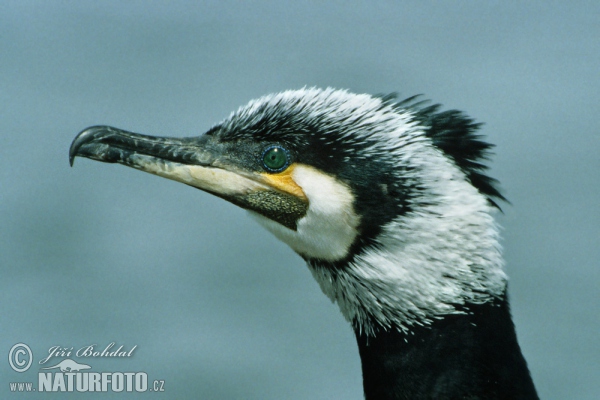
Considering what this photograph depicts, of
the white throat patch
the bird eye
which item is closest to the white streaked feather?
the white throat patch

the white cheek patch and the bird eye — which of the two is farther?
the bird eye

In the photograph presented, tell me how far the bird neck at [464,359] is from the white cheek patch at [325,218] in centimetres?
51

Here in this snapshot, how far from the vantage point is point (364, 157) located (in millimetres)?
4613

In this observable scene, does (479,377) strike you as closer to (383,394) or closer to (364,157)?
(383,394)

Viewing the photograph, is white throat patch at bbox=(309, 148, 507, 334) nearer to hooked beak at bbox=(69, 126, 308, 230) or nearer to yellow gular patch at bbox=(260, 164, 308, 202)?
yellow gular patch at bbox=(260, 164, 308, 202)

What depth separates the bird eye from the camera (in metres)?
4.77

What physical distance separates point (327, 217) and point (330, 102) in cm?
60

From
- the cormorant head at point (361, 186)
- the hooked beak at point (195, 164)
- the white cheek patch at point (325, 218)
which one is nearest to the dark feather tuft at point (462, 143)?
the cormorant head at point (361, 186)

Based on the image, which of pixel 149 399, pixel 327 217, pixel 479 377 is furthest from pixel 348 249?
pixel 149 399

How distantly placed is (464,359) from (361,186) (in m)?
0.97

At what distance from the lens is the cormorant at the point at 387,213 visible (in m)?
4.54

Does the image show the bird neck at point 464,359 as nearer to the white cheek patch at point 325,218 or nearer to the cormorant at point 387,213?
the cormorant at point 387,213

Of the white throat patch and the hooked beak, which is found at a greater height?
the hooked beak

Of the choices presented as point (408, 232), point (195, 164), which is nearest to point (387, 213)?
point (408, 232)
